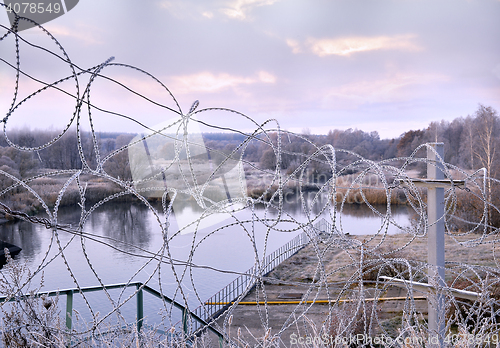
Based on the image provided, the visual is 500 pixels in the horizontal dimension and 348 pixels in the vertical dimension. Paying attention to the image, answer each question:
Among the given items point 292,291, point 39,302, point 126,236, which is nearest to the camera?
point 39,302

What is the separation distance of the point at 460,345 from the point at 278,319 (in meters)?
8.71

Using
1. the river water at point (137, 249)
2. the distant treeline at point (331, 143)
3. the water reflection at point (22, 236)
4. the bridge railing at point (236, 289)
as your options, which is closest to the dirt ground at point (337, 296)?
the bridge railing at point (236, 289)

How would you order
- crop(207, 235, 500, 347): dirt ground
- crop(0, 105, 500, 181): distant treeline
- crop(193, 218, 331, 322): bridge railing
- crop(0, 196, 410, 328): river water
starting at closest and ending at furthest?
crop(193, 218, 331, 322): bridge railing → crop(207, 235, 500, 347): dirt ground → crop(0, 196, 410, 328): river water → crop(0, 105, 500, 181): distant treeline

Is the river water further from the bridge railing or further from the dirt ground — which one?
the dirt ground

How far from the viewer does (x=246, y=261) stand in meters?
18.3

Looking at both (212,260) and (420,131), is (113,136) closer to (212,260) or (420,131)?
(212,260)

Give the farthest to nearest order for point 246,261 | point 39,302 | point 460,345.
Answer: point 246,261 < point 39,302 < point 460,345

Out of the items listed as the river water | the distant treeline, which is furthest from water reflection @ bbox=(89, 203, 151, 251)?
the distant treeline

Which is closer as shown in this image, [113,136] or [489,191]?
[489,191]

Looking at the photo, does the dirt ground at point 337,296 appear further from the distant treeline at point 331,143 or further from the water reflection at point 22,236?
the water reflection at point 22,236

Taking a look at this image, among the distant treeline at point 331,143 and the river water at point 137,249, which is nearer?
the river water at point 137,249

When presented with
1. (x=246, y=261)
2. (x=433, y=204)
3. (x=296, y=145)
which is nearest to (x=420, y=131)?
(x=296, y=145)

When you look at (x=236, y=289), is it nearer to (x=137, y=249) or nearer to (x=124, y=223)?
(x=137, y=249)

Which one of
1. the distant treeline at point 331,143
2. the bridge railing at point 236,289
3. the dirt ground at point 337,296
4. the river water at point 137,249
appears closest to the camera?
the bridge railing at point 236,289
